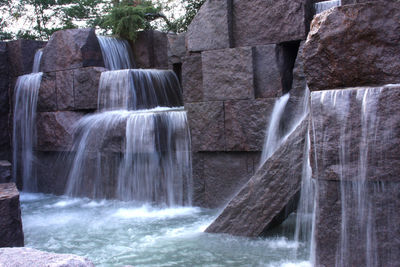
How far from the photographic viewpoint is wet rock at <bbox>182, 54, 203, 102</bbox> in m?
6.10

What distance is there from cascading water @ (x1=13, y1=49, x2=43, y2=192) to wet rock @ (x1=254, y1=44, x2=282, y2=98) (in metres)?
4.73

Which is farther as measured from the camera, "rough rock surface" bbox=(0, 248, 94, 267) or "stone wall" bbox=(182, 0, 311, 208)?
"stone wall" bbox=(182, 0, 311, 208)

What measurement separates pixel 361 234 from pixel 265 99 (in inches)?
107

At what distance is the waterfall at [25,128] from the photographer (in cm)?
854

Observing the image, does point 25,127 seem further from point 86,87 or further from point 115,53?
point 115,53

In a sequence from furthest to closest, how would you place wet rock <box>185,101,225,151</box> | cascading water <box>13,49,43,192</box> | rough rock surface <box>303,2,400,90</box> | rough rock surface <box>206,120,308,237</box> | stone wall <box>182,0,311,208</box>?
1. cascading water <box>13,49,43,192</box>
2. wet rock <box>185,101,225,151</box>
3. stone wall <box>182,0,311,208</box>
4. rough rock surface <box>206,120,308,237</box>
5. rough rock surface <box>303,2,400,90</box>

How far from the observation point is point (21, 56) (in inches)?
352

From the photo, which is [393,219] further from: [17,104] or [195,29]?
[17,104]

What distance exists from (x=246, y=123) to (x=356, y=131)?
265 cm

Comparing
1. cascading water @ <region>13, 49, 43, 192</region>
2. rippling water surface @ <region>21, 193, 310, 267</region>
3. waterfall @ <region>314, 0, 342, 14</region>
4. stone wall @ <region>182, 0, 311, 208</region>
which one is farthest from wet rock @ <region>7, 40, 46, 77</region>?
waterfall @ <region>314, 0, 342, 14</region>

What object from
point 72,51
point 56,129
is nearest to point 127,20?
point 72,51

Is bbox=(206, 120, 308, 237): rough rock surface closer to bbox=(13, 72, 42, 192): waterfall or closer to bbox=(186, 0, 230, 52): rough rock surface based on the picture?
bbox=(186, 0, 230, 52): rough rock surface

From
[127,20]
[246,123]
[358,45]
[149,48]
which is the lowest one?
[246,123]

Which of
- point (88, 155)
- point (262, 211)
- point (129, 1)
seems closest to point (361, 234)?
point (262, 211)
